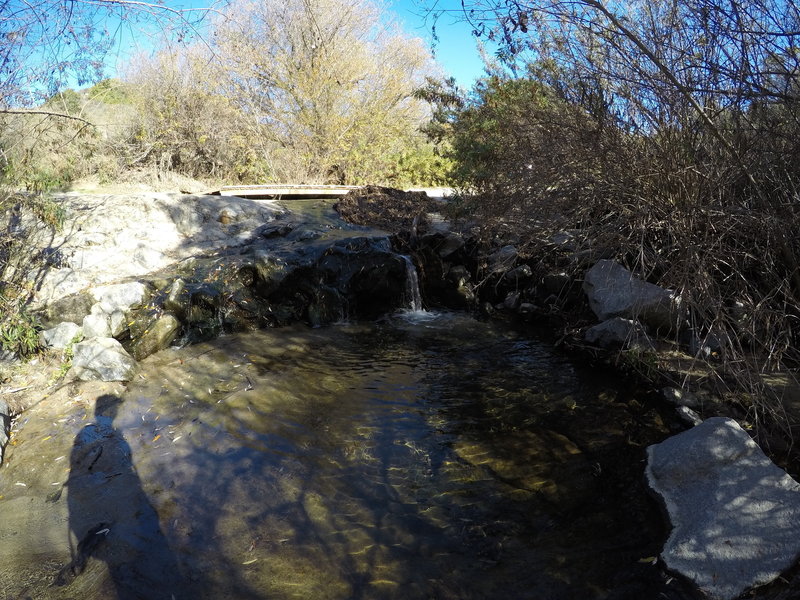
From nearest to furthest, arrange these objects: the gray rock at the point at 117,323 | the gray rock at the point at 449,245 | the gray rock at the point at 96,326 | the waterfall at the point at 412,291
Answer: the gray rock at the point at 96,326 → the gray rock at the point at 117,323 → the waterfall at the point at 412,291 → the gray rock at the point at 449,245

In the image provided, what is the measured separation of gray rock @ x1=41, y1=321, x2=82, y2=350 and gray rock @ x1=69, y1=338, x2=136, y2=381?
360mm

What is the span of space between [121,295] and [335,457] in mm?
4215

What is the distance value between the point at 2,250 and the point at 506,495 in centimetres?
665

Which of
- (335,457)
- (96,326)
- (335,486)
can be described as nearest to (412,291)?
(96,326)

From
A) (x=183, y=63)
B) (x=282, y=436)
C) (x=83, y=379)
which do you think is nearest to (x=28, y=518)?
(x=282, y=436)

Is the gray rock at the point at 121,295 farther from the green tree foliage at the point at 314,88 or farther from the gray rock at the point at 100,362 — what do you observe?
the green tree foliage at the point at 314,88

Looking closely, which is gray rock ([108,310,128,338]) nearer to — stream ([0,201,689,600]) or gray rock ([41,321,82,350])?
gray rock ([41,321,82,350])

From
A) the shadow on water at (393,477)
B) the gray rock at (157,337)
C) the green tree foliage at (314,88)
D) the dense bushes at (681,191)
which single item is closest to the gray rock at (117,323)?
the gray rock at (157,337)

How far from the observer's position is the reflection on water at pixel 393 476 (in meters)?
3.15

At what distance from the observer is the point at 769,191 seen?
13.6ft

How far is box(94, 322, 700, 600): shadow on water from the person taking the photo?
316cm

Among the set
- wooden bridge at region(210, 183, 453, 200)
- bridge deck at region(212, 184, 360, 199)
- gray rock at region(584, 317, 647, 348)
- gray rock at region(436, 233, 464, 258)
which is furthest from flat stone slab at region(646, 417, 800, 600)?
bridge deck at region(212, 184, 360, 199)

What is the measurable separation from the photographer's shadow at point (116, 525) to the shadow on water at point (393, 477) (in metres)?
0.08

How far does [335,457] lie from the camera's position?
14.4 ft
